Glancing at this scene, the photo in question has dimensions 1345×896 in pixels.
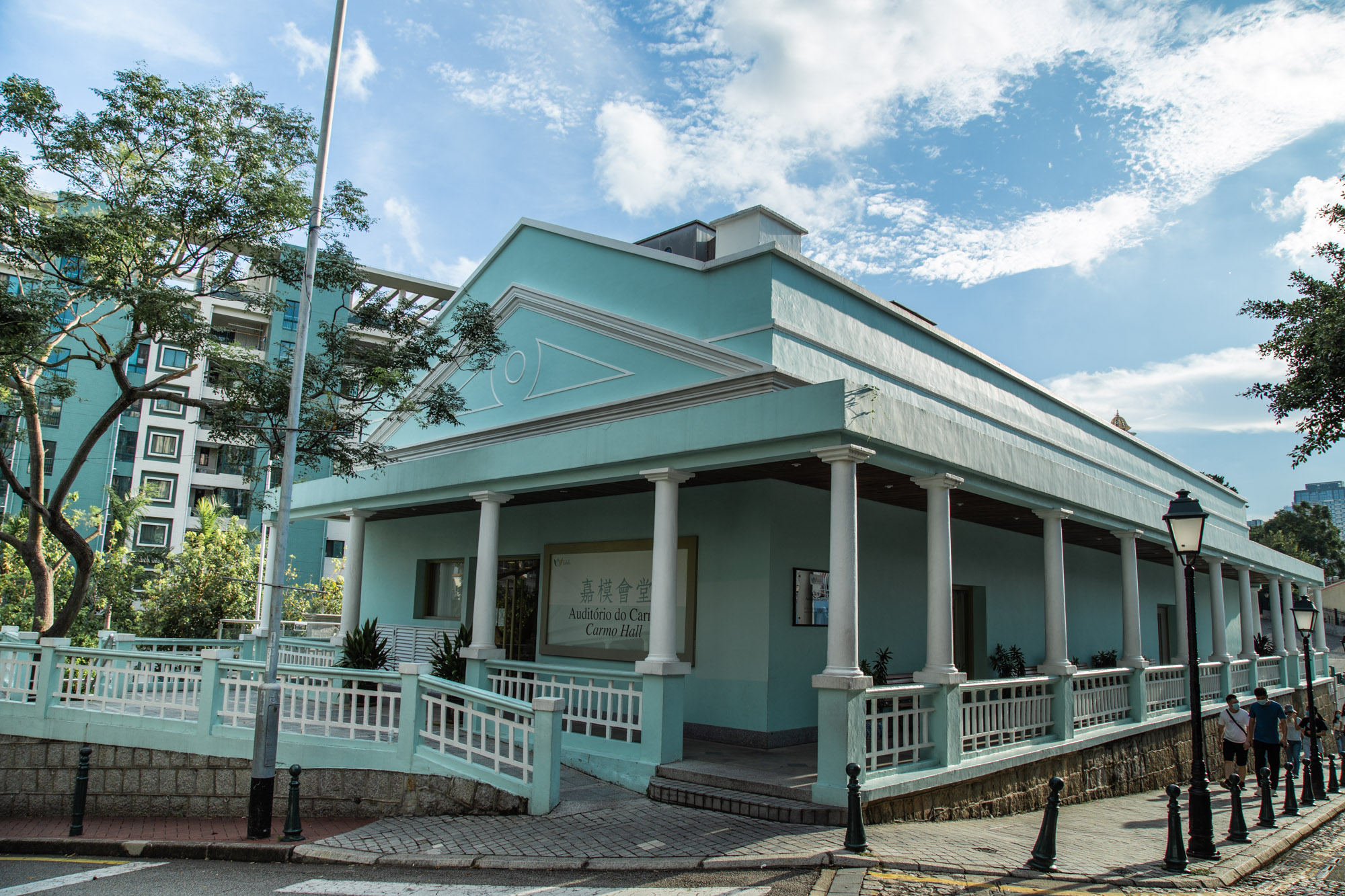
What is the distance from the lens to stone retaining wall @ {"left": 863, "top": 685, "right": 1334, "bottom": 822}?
29.2ft

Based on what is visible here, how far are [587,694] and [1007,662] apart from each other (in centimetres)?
857

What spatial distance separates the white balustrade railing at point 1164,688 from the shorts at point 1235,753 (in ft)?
3.72

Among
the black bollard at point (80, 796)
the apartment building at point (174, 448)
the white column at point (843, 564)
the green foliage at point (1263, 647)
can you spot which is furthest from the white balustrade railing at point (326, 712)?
the apartment building at point (174, 448)

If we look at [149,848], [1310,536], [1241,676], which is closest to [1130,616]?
[1241,676]

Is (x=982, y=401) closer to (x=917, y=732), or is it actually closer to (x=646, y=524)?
(x=646, y=524)

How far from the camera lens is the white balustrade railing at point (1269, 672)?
20219 millimetres

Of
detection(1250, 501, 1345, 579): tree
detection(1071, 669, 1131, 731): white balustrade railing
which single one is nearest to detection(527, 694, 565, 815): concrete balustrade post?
detection(1071, 669, 1131, 731): white balustrade railing

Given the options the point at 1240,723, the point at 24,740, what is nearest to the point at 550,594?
the point at 24,740

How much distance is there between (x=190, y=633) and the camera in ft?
80.5

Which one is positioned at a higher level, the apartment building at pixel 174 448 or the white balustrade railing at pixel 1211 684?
the apartment building at pixel 174 448

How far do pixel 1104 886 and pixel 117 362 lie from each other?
14.5 metres

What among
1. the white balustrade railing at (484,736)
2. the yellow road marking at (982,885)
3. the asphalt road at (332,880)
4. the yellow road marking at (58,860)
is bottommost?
the yellow road marking at (58,860)

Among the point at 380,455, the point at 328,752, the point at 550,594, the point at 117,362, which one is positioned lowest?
the point at 328,752

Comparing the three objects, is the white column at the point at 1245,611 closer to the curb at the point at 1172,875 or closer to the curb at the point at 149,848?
the curb at the point at 1172,875
